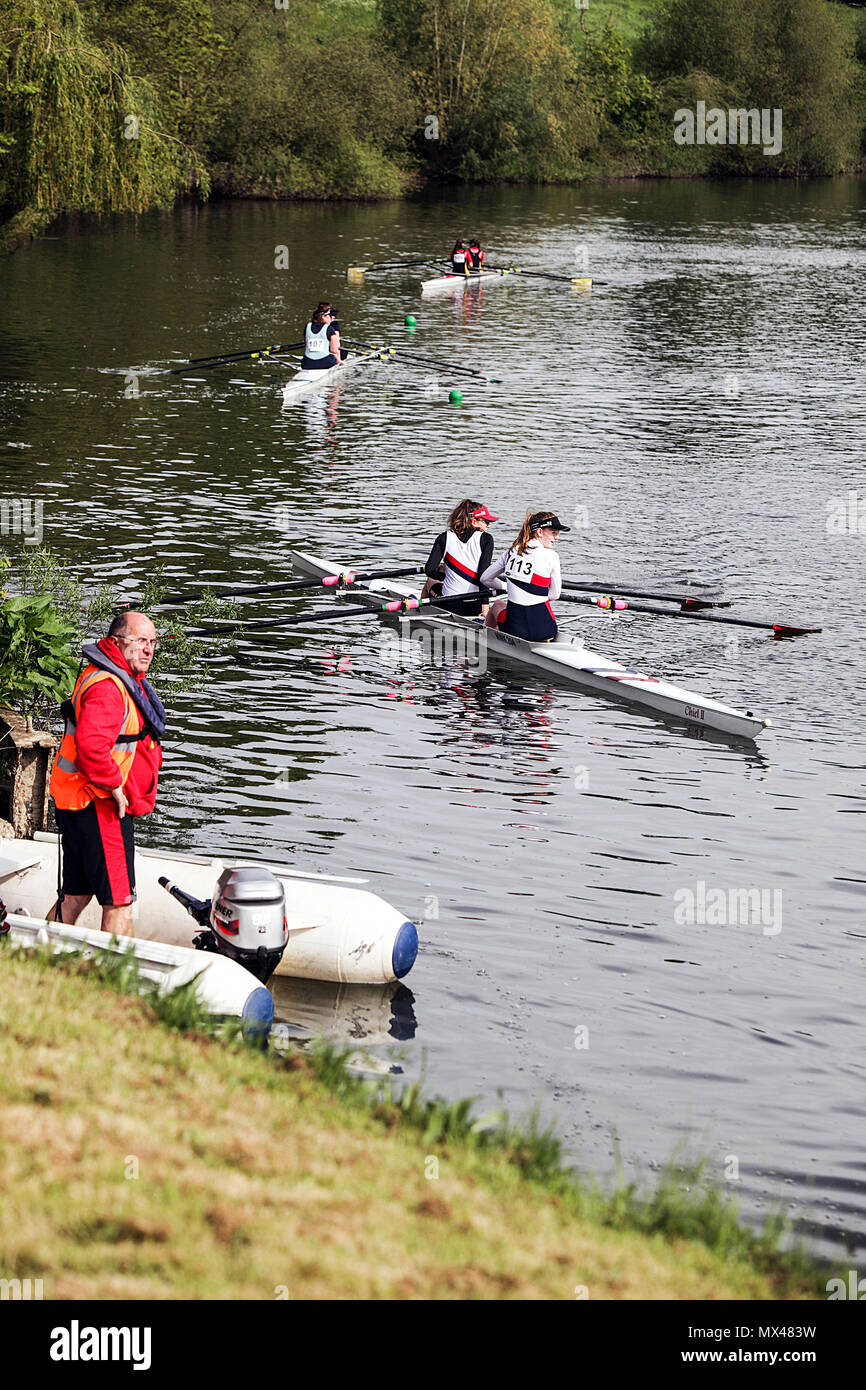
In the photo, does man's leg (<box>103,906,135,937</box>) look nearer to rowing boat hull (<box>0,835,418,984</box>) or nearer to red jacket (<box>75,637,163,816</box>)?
rowing boat hull (<box>0,835,418,984</box>)

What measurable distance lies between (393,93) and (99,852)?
261 feet

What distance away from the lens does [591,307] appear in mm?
47250

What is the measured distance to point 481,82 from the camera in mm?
89062

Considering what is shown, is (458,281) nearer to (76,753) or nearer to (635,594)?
(635,594)

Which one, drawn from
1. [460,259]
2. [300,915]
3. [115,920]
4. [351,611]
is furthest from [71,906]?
[460,259]

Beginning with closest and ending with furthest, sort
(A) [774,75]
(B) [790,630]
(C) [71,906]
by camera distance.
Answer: (C) [71,906] < (B) [790,630] < (A) [774,75]

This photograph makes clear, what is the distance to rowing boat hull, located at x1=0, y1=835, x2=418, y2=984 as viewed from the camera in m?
10.4

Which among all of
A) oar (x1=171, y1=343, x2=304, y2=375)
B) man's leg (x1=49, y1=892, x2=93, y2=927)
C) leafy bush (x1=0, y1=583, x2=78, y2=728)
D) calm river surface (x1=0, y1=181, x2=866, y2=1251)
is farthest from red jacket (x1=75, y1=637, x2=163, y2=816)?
oar (x1=171, y1=343, x2=304, y2=375)

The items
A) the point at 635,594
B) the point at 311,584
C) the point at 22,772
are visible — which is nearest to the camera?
the point at 22,772

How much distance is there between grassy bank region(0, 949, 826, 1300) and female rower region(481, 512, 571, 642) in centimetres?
1000

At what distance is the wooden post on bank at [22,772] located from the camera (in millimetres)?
11812

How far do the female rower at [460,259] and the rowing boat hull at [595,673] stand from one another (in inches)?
1292
